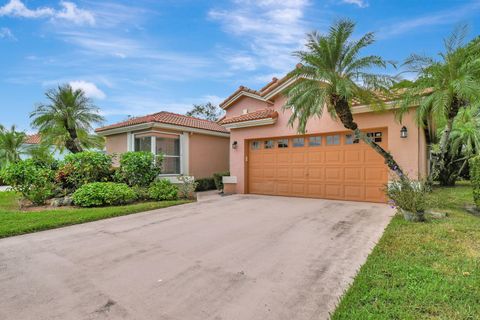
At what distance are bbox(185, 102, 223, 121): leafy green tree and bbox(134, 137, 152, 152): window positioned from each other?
23696mm

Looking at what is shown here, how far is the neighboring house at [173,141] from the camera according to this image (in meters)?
13.7

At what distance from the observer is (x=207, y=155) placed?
16062mm

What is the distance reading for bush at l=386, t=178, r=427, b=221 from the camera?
21.9 ft

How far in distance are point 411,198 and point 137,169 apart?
1034 cm

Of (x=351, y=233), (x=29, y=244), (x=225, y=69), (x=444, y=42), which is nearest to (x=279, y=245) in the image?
(x=351, y=233)

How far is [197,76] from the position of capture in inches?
658

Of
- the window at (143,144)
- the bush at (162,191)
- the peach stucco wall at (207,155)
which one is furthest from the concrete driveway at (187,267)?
the peach stucco wall at (207,155)

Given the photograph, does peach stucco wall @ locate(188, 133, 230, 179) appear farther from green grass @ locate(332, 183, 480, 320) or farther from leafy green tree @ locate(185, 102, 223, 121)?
leafy green tree @ locate(185, 102, 223, 121)

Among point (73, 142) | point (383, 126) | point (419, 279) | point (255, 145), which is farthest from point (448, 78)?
point (73, 142)

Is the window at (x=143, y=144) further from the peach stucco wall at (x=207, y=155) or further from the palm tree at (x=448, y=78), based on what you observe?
the palm tree at (x=448, y=78)

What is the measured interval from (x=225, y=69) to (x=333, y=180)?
9489 mm

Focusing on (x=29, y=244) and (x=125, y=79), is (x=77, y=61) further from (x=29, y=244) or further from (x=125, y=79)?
(x=29, y=244)

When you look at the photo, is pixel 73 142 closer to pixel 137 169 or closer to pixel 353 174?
pixel 137 169

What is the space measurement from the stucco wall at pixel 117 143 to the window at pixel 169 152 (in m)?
2.81
